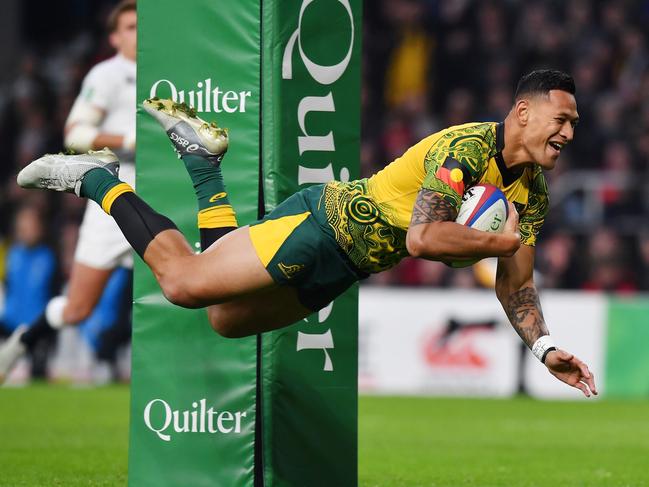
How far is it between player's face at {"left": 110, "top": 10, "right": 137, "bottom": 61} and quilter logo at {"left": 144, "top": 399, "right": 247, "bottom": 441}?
3.72 meters

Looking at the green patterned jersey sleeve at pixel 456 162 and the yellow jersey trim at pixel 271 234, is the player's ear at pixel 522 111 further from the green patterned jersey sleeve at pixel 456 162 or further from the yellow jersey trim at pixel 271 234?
the yellow jersey trim at pixel 271 234

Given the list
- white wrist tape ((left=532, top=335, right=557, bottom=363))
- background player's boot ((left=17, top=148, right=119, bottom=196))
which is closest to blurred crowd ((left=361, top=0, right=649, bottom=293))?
white wrist tape ((left=532, top=335, right=557, bottom=363))

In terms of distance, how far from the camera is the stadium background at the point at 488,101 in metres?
15.4

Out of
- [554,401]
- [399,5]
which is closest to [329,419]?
Answer: [554,401]

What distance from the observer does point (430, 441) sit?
9594mm

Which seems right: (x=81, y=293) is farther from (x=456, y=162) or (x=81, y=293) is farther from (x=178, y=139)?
(x=456, y=162)

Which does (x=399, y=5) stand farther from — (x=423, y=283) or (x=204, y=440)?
(x=204, y=440)

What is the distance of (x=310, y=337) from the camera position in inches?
249

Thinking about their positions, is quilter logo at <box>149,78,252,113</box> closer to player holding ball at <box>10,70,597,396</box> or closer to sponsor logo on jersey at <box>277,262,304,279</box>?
player holding ball at <box>10,70,597,396</box>

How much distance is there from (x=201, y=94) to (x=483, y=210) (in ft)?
5.26

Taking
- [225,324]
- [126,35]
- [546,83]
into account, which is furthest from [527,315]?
[126,35]

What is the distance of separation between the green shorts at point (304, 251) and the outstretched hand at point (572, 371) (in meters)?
0.99

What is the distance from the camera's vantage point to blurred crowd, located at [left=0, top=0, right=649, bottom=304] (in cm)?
1534

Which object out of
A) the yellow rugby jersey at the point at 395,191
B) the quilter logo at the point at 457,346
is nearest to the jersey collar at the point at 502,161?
the yellow rugby jersey at the point at 395,191
